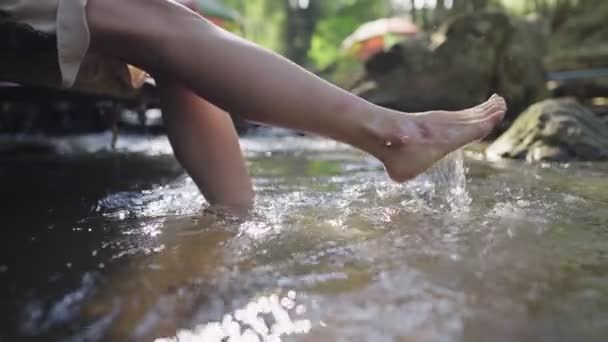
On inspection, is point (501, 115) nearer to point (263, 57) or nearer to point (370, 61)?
point (263, 57)

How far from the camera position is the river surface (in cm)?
83

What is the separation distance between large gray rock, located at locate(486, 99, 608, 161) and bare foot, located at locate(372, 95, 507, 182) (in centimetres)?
187

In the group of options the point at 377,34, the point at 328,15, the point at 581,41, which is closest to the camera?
the point at 581,41

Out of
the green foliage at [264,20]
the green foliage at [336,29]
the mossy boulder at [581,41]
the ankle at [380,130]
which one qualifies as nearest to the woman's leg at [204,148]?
the ankle at [380,130]

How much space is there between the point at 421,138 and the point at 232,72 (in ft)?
1.59

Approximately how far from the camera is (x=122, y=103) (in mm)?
3611

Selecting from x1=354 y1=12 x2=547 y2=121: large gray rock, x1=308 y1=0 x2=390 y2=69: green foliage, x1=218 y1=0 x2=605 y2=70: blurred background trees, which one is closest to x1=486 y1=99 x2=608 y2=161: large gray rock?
x1=354 y1=12 x2=547 y2=121: large gray rock

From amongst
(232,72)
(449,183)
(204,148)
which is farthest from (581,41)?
(232,72)

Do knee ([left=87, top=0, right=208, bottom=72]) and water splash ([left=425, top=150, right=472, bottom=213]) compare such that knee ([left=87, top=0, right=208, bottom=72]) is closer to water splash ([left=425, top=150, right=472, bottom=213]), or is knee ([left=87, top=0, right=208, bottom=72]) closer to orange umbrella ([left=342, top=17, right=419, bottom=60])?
water splash ([left=425, top=150, right=472, bottom=213])

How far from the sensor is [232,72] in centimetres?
128

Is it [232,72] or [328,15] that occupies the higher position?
[232,72]

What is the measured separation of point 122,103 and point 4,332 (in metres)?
2.95

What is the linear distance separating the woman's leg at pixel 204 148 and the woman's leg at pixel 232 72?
8.6 inches

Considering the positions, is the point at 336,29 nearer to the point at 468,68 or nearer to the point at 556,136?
the point at 468,68
